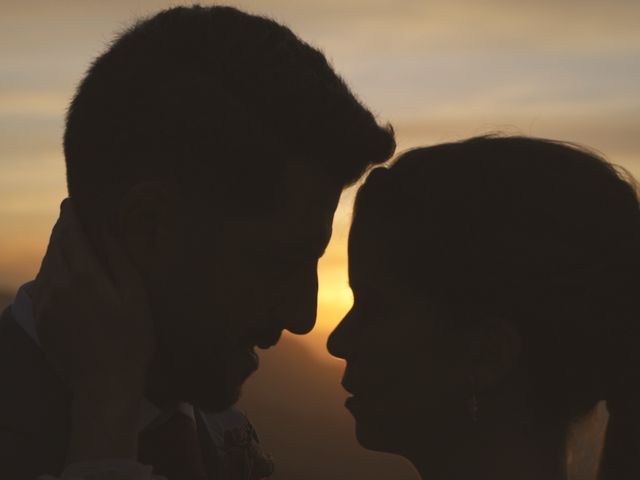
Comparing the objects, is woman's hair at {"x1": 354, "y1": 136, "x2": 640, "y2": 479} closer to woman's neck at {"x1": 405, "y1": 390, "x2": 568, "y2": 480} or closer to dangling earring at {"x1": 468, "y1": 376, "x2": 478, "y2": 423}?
woman's neck at {"x1": 405, "y1": 390, "x2": 568, "y2": 480}

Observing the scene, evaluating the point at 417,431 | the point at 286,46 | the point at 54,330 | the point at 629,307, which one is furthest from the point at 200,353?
the point at 629,307

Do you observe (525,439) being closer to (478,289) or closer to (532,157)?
(478,289)

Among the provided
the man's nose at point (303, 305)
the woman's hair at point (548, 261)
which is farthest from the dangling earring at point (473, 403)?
the man's nose at point (303, 305)

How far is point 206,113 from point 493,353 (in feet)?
4.14

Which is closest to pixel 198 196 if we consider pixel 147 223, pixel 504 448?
pixel 147 223

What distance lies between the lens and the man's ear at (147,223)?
3488 millimetres

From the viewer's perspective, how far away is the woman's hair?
129 inches

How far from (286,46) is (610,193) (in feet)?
4.00

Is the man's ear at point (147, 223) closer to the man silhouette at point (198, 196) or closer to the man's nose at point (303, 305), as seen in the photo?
the man silhouette at point (198, 196)

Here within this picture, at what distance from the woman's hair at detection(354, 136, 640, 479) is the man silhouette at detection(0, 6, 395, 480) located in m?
0.45

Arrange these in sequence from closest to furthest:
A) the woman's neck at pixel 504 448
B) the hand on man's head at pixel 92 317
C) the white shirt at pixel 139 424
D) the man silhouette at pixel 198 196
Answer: the white shirt at pixel 139 424
the woman's neck at pixel 504 448
the hand on man's head at pixel 92 317
the man silhouette at pixel 198 196

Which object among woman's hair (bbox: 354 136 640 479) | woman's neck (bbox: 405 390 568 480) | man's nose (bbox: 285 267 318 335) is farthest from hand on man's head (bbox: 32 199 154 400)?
woman's neck (bbox: 405 390 568 480)

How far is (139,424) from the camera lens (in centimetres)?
362

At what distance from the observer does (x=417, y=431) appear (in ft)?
10.9
